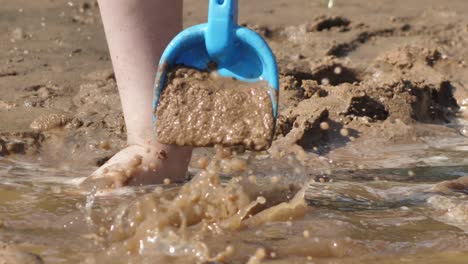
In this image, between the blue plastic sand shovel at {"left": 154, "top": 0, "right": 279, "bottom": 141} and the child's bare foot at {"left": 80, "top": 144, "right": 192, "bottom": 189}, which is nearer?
the blue plastic sand shovel at {"left": 154, "top": 0, "right": 279, "bottom": 141}

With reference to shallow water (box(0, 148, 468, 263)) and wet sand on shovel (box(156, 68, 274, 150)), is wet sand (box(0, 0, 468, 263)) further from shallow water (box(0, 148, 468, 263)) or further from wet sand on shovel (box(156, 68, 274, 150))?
wet sand on shovel (box(156, 68, 274, 150))

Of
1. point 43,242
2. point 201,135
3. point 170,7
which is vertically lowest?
point 43,242

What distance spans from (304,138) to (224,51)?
1.08 meters

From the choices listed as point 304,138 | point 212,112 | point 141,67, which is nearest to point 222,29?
point 212,112

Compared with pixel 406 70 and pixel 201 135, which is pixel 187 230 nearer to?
pixel 201 135

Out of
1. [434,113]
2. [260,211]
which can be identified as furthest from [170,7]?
[434,113]

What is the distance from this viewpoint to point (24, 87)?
3771 millimetres

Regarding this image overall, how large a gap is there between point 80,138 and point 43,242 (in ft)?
4.01

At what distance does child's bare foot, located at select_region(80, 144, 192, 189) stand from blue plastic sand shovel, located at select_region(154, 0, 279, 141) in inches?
9.2

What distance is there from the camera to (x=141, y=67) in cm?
265

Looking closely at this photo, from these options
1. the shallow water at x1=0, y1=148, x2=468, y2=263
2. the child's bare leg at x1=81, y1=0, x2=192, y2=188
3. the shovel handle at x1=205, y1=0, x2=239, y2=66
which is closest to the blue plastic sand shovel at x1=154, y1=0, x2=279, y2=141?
the shovel handle at x1=205, y1=0, x2=239, y2=66

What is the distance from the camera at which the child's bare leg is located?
264 centimetres

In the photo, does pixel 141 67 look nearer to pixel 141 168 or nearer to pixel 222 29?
pixel 141 168

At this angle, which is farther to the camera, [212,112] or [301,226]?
[212,112]
